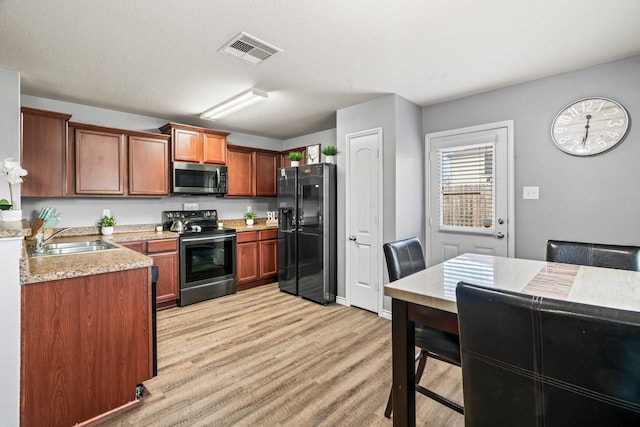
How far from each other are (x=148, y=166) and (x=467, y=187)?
3.85 meters

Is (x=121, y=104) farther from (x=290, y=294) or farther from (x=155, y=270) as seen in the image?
(x=290, y=294)

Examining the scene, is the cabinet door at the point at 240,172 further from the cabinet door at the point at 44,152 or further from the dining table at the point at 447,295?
the dining table at the point at 447,295

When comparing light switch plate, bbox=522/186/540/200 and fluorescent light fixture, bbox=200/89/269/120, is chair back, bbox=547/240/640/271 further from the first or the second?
fluorescent light fixture, bbox=200/89/269/120

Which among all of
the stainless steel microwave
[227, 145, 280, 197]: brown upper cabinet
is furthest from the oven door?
[227, 145, 280, 197]: brown upper cabinet

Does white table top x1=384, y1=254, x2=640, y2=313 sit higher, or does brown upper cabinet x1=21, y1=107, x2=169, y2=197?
brown upper cabinet x1=21, y1=107, x2=169, y2=197

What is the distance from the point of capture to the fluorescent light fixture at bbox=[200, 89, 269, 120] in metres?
3.07

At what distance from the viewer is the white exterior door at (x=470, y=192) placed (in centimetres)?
301

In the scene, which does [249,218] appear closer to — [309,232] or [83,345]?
[309,232]

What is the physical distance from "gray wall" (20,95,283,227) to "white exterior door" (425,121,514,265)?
3208 mm

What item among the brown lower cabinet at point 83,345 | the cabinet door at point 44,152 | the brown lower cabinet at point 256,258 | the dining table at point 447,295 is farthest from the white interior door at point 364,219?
the cabinet door at point 44,152

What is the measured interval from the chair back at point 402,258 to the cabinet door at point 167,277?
2820 millimetres

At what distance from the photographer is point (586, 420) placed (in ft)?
2.26

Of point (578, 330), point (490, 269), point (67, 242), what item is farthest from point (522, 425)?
point (67, 242)

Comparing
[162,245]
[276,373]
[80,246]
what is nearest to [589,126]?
[276,373]
